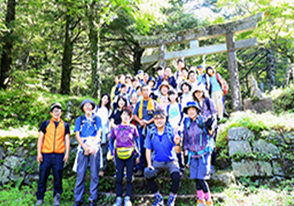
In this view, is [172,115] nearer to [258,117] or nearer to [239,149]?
[239,149]

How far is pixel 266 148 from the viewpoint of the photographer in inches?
226

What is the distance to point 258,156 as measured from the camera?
18.4ft

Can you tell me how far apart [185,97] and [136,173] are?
7.70ft

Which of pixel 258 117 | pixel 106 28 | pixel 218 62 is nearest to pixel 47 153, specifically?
pixel 258 117

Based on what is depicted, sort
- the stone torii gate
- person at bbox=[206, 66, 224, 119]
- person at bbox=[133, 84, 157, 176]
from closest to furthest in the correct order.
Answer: person at bbox=[133, 84, 157, 176], person at bbox=[206, 66, 224, 119], the stone torii gate

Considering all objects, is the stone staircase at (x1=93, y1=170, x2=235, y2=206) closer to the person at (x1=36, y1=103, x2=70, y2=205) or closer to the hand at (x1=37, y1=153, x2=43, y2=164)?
the person at (x1=36, y1=103, x2=70, y2=205)

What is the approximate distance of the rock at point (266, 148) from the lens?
5.63 m

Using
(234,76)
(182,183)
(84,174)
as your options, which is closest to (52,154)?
(84,174)

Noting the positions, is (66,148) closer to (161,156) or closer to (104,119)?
(104,119)

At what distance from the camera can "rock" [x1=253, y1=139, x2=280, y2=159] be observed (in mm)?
5629

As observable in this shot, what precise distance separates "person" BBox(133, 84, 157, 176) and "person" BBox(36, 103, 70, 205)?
1.70 m

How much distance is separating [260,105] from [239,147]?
359cm

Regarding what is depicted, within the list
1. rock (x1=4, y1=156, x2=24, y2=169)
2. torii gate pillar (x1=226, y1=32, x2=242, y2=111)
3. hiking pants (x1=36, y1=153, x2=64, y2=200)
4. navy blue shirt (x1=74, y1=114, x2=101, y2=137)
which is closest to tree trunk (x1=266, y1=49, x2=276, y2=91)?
torii gate pillar (x1=226, y1=32, x2=242, y2=111)

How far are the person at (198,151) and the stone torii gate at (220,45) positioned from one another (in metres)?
6.38
